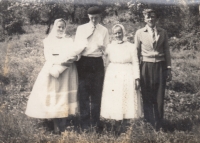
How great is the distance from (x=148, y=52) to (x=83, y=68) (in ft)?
3.68

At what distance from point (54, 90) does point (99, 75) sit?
787 mm

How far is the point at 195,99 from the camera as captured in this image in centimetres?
597

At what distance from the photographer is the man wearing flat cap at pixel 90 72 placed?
582cm

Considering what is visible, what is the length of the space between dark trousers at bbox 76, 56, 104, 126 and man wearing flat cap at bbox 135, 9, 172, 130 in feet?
2.38

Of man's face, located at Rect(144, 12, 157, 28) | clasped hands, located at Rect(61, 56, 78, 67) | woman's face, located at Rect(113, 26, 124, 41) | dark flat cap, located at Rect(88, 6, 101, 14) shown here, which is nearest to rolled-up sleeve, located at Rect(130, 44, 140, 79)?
woman's face, located at Rect(113, 26, 124, 41)

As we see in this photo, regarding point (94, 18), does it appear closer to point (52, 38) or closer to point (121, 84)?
point (52, 38)

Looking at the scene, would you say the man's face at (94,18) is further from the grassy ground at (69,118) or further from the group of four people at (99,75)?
the grassy ground at (69,118)

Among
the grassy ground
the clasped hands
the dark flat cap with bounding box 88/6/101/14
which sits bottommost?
the grassy ground

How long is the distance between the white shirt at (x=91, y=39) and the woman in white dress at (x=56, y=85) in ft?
0.55

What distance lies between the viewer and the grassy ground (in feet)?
19.1

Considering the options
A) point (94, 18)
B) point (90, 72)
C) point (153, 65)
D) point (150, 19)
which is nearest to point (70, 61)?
point (90, 72)

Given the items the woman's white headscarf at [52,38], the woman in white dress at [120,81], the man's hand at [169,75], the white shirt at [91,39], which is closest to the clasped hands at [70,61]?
the white shirt at [91,39]

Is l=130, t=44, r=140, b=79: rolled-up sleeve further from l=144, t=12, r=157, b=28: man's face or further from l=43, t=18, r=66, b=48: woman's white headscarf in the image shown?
l=43, t=18, r=66, b=48: woman's white headscarf

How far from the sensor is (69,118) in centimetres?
583
